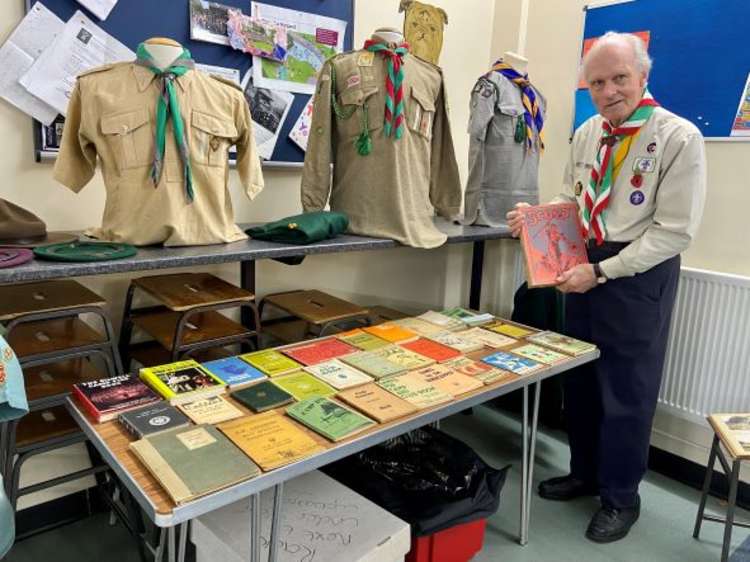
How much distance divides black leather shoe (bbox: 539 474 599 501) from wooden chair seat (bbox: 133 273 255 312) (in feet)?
4.64

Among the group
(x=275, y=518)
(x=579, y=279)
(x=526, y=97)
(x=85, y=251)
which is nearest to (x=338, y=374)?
(x=275, y=518)

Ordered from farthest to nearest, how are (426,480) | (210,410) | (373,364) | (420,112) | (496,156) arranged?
1. (496,156)
2. (420,112)
3. (426,480)
4. (373,364)
5. (210,410)

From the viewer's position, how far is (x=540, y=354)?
6.28 ft

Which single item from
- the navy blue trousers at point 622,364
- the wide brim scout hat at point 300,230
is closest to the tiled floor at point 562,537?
the navy blue trousers at point 622,364

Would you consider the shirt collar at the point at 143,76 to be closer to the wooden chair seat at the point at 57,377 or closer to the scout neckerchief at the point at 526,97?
the wooden chair seat at the point at 57,377

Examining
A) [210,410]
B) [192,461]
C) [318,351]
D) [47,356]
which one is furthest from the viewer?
[318,351]

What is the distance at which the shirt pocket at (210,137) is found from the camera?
71.1 inches

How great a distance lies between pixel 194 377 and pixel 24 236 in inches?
25.8

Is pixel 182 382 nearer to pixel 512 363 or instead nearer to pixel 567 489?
pixel 512 363

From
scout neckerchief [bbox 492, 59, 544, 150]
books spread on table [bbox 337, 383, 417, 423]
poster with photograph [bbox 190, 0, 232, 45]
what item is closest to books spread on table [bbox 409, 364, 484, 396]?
books spread on table [bbox 337, 383, 417, 423]

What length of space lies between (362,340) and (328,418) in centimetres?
61

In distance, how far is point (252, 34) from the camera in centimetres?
224

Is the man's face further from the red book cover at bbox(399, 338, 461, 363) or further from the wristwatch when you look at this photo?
the red book cover at bbox(399, 338, 461, 363)

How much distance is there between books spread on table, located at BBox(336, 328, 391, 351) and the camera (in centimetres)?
191
